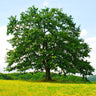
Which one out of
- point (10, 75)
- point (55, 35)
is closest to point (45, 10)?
point (55, 35)

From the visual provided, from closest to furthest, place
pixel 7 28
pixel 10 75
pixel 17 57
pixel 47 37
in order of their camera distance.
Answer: pixel 47 37 < pixel 17 57 < pixel 7 28 < pixel 10 75

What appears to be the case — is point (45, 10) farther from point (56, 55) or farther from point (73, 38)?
point (56, 55)

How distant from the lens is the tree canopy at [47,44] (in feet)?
117

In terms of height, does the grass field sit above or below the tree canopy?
below

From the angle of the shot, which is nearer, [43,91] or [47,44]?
[43,91]

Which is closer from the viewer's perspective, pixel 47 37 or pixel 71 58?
pixel 47 37

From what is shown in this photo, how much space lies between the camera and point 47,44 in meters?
38.5

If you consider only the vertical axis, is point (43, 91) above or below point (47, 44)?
below

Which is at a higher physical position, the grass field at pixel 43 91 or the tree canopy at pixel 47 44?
the tree canopy at pixel 47 44

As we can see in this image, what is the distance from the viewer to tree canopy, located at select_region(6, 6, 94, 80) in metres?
35.7

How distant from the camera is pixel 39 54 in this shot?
37031 millimetres

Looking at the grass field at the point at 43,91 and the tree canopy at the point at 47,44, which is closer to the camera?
the grass field at the point at 43,91

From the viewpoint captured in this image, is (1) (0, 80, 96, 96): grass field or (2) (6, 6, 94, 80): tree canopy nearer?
(1) (0, 80, 96, 96): grass field

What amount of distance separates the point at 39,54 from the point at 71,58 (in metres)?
7.48
